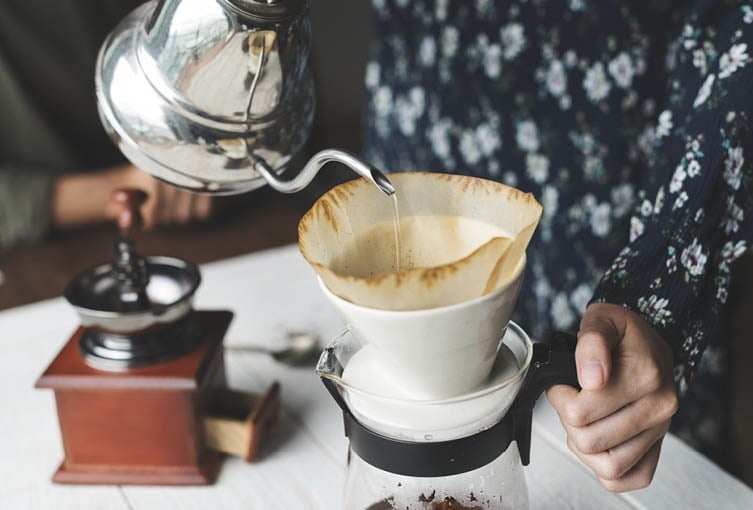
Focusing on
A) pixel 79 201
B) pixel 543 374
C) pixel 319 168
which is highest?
pixel 319 168

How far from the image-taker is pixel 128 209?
865mm

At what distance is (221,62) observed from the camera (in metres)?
0.66

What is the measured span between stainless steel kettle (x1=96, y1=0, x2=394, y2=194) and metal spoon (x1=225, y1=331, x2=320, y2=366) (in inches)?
13.9

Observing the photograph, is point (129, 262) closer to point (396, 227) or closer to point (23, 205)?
point (396, 227)

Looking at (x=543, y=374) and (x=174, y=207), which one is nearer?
(x=543, y=374)

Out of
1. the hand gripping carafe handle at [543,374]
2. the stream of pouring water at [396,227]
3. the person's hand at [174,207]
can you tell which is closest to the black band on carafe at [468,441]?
the hand gripping carafe handle at [543,374]

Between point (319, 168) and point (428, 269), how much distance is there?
0.21 meters

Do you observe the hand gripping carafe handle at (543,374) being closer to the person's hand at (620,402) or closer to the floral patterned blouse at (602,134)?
the person's hand at (620,402)

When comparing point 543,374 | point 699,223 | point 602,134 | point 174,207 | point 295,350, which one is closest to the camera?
point 543,374

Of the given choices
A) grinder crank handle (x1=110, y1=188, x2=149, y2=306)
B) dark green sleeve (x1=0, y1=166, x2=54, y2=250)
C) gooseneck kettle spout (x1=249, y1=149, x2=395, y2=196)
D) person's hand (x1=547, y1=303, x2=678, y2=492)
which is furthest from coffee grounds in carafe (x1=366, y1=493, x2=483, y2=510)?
dark green sleeve (x1=0, y1=166, x2=54, y2=250)

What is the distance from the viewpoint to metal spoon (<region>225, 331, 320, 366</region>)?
1045mm

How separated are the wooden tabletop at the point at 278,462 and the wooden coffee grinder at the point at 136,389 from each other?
0.03 metres

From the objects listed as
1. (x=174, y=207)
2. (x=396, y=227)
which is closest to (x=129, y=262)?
(x=396, y=227)

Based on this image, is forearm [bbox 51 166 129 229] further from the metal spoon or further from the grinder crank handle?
the grinder crank handle
